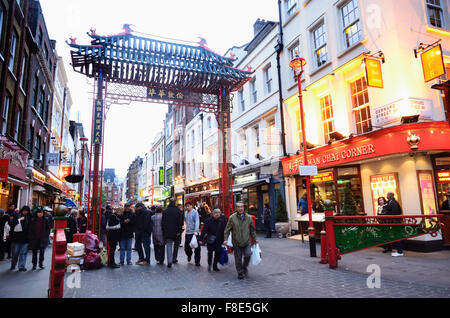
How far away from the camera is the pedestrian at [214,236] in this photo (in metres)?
7.85

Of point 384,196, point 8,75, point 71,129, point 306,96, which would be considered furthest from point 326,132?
point 71,129

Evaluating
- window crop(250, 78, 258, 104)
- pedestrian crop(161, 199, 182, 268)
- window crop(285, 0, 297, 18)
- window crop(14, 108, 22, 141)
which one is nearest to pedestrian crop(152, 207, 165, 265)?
pedestrian crop(161, 199, 182, 268)

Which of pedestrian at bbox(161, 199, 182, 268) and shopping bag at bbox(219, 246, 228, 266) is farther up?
pedestrian at bbox(161, 199, 182, 268)

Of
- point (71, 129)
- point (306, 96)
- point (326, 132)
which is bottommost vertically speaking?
point (326, 132)

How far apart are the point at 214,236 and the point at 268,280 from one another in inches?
79.6

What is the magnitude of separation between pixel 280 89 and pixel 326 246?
10.7 meters

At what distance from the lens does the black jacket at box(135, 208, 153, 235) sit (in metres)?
9.08

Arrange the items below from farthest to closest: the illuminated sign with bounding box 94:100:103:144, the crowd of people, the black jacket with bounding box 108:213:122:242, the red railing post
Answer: the illuminated sign with bounding box 94:100:103:144 < the black jacket with bounding box 108:213:122:242 < the crowd of people < the red railing post

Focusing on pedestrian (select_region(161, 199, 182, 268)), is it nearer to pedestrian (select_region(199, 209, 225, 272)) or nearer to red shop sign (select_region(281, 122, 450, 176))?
pedestrian (select_region(199, 209, 225, 272))

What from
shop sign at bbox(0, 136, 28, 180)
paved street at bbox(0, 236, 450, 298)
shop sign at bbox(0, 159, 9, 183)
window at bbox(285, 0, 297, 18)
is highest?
window at bbox(285, 0, 297, 18)

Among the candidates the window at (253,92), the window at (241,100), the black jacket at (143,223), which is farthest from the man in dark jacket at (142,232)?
the window at (241,100)

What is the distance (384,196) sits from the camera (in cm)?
1076

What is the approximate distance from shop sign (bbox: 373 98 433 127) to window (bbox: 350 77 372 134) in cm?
123
